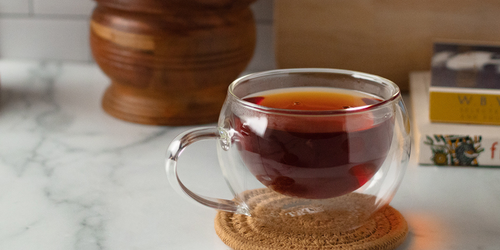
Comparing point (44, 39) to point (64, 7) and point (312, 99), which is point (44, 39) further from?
point (312, 99)

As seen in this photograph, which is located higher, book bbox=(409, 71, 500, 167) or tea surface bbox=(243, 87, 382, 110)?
tea surface bbox=(243, 87, 382, 110)

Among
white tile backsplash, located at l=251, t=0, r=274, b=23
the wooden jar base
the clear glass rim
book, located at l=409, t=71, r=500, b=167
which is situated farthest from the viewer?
white tile backsplash, located at l=251, t=0, r=274, b=23

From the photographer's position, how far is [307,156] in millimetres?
374

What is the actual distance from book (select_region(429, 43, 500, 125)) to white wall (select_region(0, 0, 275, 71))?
385 millimetres

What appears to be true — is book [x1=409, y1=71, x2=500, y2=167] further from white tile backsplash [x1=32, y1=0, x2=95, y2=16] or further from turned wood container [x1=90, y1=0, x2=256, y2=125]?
white tile backsplash [x1=32, y1=0, x2=95, y2=16]

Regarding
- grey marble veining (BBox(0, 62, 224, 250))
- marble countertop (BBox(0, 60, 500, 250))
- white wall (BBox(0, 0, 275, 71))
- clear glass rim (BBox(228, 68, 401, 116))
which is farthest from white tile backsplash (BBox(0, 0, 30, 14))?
clear glass rim (BBox(228, 68, 401, 116))

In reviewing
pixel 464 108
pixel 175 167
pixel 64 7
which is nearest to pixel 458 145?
pixel 464 108

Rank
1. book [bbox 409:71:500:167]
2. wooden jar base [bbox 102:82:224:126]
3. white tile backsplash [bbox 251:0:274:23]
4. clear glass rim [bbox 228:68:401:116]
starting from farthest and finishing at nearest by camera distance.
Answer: white tile backsplash [bbox 251:0:274:23] → wooden jar base [bbox 102:82:224:126] → book [bbox 409:71:500:167] → clear glass rim [bbox 228:68:401:116]

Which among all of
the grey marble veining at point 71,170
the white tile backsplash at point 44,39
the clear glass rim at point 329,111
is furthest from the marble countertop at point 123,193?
the white tile backsplash at point 44,39

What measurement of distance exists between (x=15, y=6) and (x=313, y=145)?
2.84 ft

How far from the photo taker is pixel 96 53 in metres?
0.72

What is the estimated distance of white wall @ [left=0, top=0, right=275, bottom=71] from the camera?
995 mm

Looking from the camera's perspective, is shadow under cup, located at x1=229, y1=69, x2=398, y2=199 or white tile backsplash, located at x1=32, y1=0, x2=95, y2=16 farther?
white tile backsplash, located at x1=32, y1=0, x2=95, y2=16

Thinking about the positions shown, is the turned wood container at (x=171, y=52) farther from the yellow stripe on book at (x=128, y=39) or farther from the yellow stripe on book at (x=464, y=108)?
the yellow stripe on book at (x=464, y=108)
